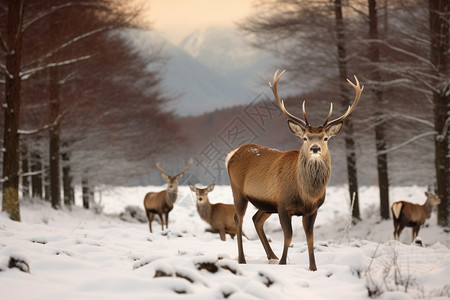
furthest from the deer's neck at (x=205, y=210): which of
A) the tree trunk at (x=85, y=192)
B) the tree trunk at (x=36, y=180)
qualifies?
the tree trunk at (x=36, y=180)

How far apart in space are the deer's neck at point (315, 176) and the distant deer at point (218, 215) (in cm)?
481

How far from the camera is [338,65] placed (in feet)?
43.7

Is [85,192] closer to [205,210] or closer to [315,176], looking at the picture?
[205,210]

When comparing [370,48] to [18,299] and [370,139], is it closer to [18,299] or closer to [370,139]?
[370,139]

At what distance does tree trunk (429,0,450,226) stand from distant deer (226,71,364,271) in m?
6.84

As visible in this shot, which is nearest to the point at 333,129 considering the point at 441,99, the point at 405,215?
the point at 405,215

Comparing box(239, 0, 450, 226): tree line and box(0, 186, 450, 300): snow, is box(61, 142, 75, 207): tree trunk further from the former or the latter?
box(0, 186, 450, 300): snow

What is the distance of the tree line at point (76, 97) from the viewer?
9234mm

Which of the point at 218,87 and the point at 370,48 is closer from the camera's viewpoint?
the point at 370,48

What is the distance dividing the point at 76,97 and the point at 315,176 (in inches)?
319

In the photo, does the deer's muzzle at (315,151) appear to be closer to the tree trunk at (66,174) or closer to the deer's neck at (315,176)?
the deer's neck at (315,176)

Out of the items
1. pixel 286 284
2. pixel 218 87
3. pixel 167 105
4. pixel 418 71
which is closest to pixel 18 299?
pixel 286 284

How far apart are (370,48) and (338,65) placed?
1.05m

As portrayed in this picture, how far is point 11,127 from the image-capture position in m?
9.09
